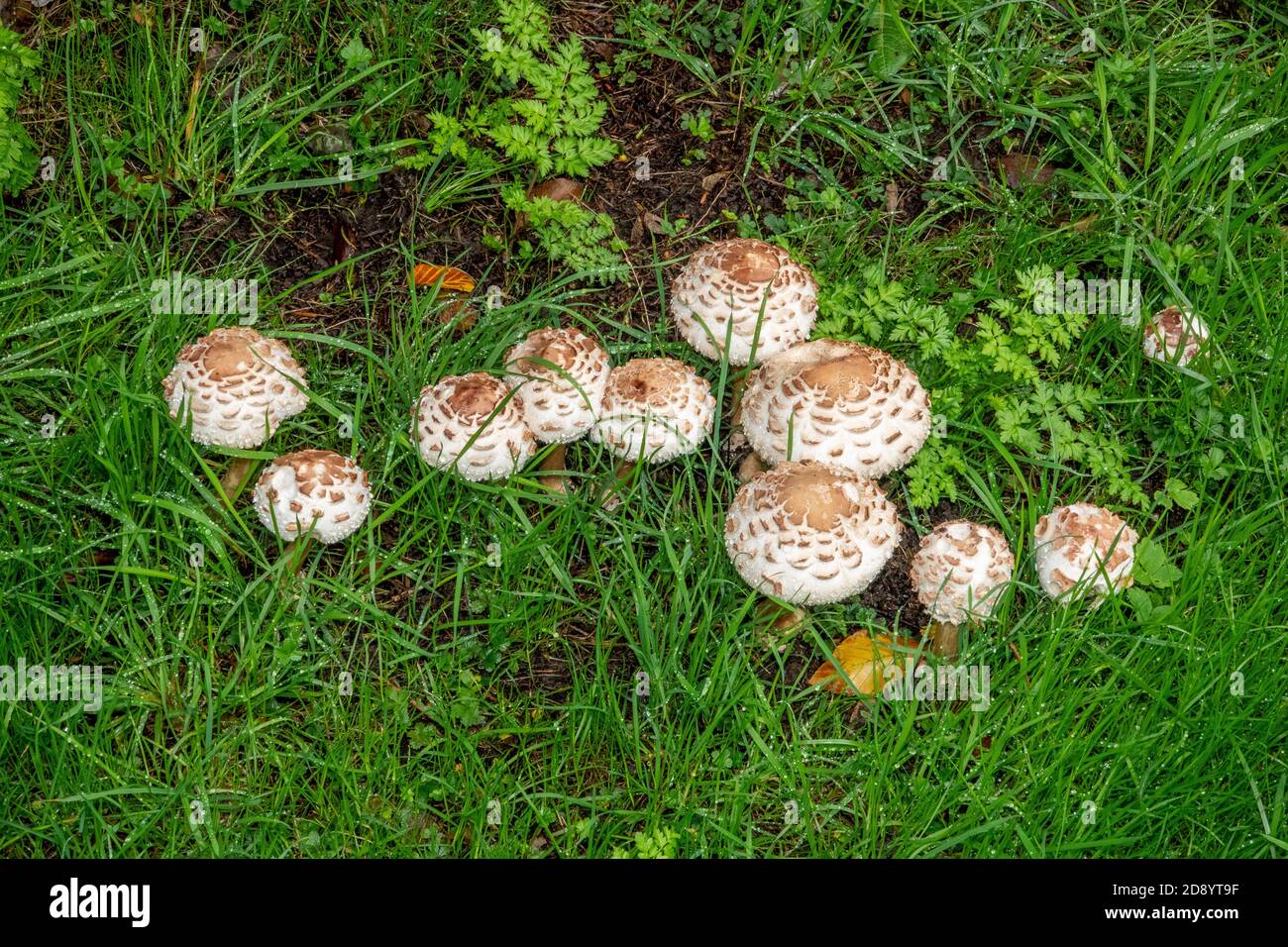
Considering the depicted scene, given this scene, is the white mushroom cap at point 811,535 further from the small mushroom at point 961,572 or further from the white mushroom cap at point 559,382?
the white mushroom cap at point 559,382

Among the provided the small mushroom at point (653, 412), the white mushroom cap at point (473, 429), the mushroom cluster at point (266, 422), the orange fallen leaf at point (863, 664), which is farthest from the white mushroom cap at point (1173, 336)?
the mushroom cluster at point (266, 422)

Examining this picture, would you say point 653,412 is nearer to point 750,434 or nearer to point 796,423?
point 750,434

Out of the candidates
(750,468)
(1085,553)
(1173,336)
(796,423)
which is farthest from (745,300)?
(1173,336)

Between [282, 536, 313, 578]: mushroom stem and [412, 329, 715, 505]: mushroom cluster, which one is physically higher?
[412, 329, 715, 505]: mushroom cluster

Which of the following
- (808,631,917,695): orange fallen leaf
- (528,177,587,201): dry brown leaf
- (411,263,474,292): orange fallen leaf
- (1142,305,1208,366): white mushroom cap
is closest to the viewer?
(808,631,917,695): orange fallen leaf

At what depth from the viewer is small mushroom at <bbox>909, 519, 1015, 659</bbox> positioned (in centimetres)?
444

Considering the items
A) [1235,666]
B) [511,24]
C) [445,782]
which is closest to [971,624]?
[1235,666]

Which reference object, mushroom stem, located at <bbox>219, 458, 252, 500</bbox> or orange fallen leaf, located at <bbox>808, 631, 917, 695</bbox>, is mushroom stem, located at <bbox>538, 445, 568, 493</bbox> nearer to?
mushroom stem, located at <bbox>219, 458, 252, 500</bbox>

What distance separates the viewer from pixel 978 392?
17.2 ft

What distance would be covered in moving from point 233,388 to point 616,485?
1585 mm

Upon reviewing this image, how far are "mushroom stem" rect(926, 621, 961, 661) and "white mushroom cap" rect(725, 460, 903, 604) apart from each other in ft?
1.49

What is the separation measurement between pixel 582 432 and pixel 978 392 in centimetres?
185

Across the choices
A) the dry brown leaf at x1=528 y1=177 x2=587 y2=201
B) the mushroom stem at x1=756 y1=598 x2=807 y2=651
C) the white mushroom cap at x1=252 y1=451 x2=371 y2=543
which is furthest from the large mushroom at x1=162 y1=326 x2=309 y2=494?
the mushroom stem at x1=756 y1=598 x2=807 y2=651

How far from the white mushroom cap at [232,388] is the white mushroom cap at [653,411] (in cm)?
132
